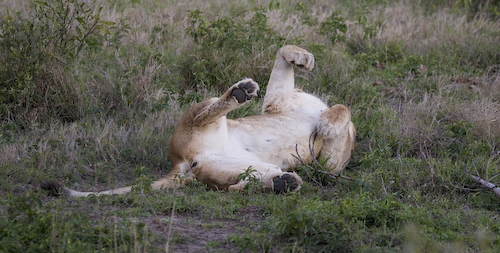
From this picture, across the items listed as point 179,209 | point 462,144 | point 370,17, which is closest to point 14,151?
point 179,209

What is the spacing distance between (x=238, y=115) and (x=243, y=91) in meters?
1.48

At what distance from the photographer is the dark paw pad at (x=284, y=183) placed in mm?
4188

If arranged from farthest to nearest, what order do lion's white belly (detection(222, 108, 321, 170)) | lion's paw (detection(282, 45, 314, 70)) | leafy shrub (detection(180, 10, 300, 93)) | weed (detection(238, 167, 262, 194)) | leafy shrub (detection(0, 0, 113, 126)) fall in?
leafy shrub (detection(180, 10, 300, 93)) → leafy shrub (detection(0, 0, 113, 126)) → lion's paw (detection(282, 45, 314, 70)) → lion's white belly (detection(222, 108, 321, 170)) → weed (detection(238, 167, 262, 194))

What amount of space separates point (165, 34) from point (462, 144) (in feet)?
12.3

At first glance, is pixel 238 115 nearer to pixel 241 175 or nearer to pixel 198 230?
pixel 241 175

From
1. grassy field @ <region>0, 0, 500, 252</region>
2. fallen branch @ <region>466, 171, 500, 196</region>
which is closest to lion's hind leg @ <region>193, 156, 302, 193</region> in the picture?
grassy field @ <region>0, 0, 500, 252</region>

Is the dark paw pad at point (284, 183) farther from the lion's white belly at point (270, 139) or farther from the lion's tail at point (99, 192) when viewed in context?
the lion's tail at point (99, 192)

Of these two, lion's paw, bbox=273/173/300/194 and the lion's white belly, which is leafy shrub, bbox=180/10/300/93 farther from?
lion's paw, bbox=273/173/300/194

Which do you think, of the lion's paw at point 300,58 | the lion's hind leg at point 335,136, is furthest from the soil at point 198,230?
the lion's paw at point 300,58

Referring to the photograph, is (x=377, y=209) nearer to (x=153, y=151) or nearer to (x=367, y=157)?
(x=367, y=157)

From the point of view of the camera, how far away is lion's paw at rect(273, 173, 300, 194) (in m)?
4.19

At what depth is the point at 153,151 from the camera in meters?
5.14

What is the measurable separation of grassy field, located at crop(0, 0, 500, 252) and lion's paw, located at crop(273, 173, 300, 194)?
130 mm

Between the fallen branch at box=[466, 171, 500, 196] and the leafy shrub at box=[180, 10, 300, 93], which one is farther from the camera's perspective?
the leafy shrub at box=[180, 10, 300, 93]
